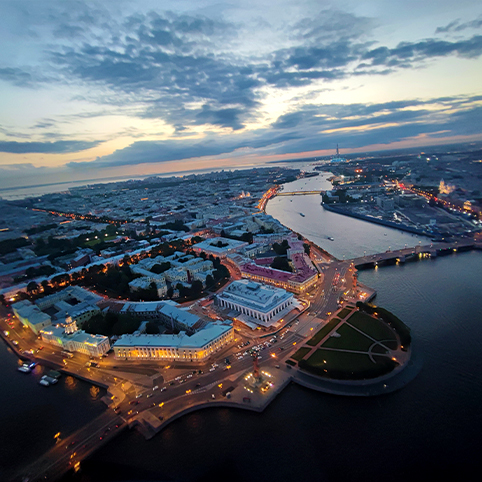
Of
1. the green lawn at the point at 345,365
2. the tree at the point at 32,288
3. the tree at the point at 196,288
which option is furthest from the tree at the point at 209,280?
the tree at the point at 32,288

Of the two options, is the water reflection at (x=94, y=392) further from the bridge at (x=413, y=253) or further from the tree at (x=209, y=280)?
the bridge at (x=413, y=253)

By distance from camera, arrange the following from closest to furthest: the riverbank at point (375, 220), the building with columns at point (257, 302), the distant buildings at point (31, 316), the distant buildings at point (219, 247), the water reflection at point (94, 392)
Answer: the water reflection at point (94, 392)
the building with columns at point (257, 302)
the distant buildings at point (31, 316)
the distant buildings at point (219, 247)
the riverbank at point (375, 220)

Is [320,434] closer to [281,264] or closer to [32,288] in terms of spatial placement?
[281,264]

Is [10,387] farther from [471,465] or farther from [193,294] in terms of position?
[471,465]

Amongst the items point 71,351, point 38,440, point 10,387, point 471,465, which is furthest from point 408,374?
point 10,387

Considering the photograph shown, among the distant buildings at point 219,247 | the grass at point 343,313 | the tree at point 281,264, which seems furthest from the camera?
the distant buildings at point 219,247

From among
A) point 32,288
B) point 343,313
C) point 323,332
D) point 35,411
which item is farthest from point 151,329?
point 32,288

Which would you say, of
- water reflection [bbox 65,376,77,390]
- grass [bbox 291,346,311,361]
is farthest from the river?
water reflection [bbox 65,376,77,390]
